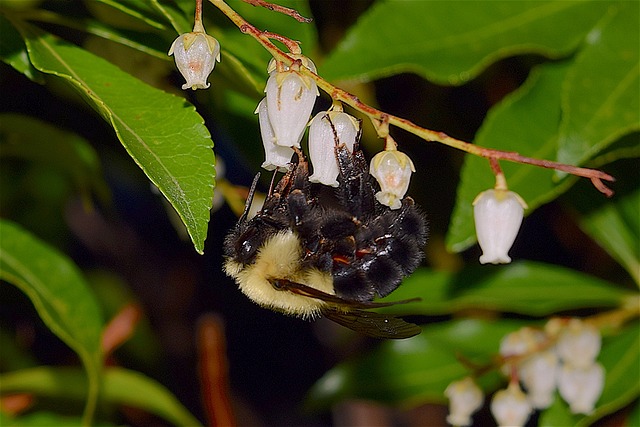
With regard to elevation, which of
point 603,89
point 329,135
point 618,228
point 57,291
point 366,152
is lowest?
point 329,135

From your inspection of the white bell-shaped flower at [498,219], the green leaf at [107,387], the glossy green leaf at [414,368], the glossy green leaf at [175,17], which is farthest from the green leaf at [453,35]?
the green leaf at [107,387]

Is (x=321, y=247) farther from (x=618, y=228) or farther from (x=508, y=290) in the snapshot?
(x=618, y=228)

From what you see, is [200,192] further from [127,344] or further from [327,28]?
[127,344]

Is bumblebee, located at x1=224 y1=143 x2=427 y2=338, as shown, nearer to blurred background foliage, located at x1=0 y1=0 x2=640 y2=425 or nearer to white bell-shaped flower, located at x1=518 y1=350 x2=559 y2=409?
blurred background foliage, located at x1=0 y1=0 x2=640 y2=425

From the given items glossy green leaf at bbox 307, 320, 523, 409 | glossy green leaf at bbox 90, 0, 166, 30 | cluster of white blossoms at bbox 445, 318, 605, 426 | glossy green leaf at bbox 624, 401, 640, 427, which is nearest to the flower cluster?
glossy green leaf at bbox 90, 0, 166, 30

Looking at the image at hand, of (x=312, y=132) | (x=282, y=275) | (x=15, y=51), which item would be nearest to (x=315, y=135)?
(x=312, y=132)

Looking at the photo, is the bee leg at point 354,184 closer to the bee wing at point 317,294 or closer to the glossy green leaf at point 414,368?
the bee wing at point 317,294
